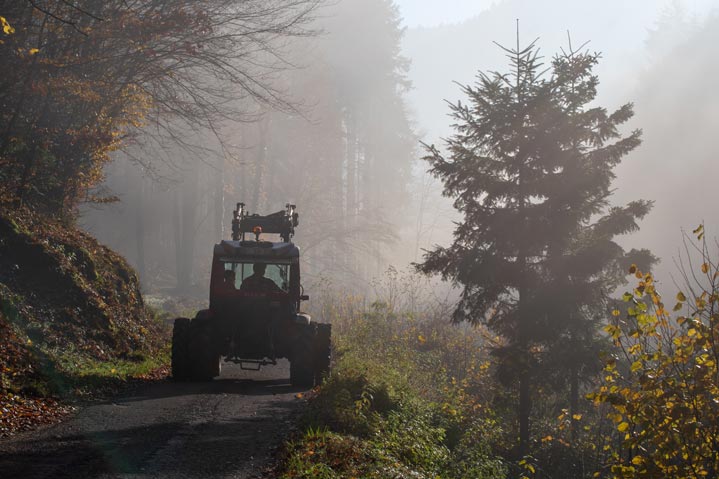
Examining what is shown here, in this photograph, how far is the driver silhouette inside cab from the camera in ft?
48.3

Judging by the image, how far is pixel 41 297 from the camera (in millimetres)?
15305

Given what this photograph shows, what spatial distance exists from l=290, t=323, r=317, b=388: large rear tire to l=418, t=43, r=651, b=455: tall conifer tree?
344 cm

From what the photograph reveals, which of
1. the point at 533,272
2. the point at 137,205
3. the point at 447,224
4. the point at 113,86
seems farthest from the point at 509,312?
the point at 447,224

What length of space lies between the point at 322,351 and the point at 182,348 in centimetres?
273

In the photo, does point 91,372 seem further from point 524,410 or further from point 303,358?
point 524,410

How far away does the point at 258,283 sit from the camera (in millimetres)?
14797

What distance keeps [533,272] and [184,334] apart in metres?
7.45

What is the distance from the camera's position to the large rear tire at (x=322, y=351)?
568 inches

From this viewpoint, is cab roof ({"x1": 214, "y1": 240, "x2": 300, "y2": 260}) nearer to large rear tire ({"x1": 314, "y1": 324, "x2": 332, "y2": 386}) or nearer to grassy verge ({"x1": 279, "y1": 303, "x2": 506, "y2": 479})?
large rear tire ({"x1": 314, "y1": 324, "x2": 332, "y2": 386})

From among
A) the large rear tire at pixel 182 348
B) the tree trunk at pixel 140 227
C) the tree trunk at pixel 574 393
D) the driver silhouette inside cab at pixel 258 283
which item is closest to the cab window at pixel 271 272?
the driver silhouette inside cab at pixel 258 283

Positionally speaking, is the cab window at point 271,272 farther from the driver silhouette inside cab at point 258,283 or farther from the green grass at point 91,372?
the green grass at point 91,372

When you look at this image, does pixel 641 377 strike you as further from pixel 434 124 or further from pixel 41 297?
pixel 434 124

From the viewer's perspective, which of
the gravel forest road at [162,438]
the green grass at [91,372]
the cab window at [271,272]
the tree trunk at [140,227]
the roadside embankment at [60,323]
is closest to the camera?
the gravel forest road at [162,438]

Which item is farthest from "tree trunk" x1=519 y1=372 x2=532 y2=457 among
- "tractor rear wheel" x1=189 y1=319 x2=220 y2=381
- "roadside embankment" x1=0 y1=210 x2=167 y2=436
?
"roadside embankment" x1=0 y1=210 x2=167 y2=436
